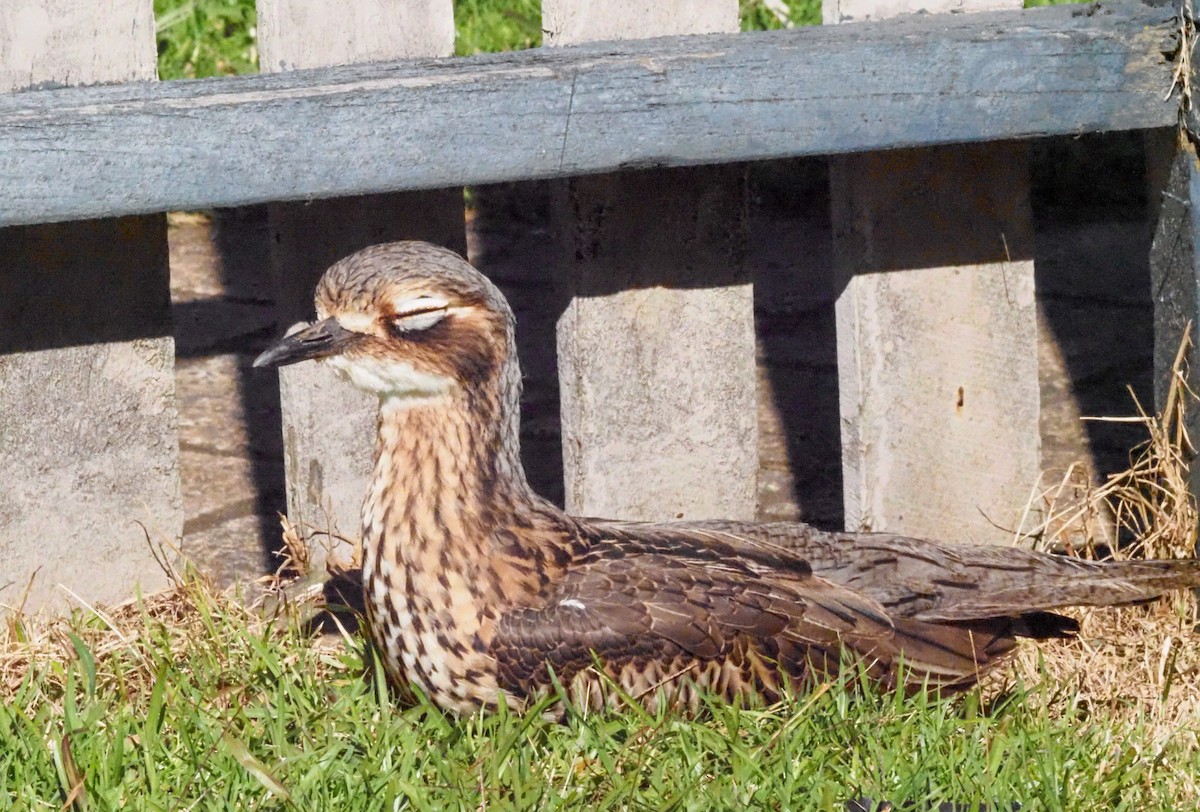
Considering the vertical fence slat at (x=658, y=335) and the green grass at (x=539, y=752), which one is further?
the vertical fence slat at (x=658, y=335)

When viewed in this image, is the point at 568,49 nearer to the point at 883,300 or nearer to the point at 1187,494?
the point at 883,300

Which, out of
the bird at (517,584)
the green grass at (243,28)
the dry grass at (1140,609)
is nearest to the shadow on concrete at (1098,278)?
the dry grass at (1140,609)

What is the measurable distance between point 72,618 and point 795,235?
3.66m

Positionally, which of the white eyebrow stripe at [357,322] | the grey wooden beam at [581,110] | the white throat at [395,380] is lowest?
the white throat at [395,380]

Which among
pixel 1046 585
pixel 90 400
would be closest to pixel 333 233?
pixel 90 400

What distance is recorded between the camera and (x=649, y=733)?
344 cm

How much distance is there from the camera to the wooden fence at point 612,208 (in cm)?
351

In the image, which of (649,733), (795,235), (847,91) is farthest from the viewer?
(795,235)

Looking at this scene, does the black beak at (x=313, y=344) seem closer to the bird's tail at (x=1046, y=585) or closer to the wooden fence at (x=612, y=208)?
the wooden fence at (x=612, y=208)

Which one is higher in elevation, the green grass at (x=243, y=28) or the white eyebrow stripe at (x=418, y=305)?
the green grass at (x=243, y=28)

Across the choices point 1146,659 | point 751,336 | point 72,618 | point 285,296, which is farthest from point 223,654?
point 1146,659

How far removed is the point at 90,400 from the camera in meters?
3.99

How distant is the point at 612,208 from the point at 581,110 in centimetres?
43

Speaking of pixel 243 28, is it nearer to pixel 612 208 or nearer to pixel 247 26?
pixel 247 26
